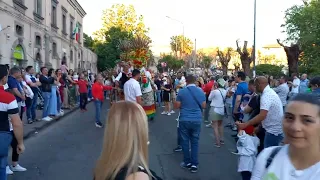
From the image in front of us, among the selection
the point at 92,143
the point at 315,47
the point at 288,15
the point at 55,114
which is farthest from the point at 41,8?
the point at 288,15

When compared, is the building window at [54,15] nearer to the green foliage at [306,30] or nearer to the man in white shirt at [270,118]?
the green foliage at [306,30]

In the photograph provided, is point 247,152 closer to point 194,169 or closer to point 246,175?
point 246,175

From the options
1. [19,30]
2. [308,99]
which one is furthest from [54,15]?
[308,99]

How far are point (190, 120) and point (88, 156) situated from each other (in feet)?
8.67

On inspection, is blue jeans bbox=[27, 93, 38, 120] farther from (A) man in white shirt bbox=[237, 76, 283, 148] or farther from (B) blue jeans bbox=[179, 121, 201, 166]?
(A) man in white shirt bbox=[237, 76, 283, 148]

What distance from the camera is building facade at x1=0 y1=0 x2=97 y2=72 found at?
768 inches

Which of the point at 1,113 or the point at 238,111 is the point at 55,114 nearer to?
the point at 238,111

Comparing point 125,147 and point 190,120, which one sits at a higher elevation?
point 125,147

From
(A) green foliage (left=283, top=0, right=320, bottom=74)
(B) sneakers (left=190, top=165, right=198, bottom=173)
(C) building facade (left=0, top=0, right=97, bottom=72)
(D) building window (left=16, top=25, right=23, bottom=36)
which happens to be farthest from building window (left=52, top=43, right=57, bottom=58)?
(B) sneakers (left=190, top=165, right=198, bottom=173)

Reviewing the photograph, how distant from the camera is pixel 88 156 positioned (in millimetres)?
8625

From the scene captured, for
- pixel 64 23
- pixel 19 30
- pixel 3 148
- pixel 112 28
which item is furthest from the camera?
pixel 112 28

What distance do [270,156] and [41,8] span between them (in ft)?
87.4

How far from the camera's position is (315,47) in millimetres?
37688

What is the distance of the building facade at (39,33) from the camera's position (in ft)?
64.0
